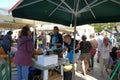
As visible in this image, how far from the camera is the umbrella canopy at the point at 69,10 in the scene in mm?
5701

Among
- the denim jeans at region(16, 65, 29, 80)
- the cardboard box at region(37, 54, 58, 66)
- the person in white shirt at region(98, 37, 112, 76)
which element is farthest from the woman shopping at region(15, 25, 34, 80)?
the person in white shirt at region(98, 37, 112, 76)

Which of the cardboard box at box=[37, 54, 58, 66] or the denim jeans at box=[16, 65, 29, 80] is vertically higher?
the cardboard box at box=[37, 54, 58, 66]

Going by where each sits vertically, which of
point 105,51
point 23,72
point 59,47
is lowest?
point 23,72

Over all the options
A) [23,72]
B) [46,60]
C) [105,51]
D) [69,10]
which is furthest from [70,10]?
[105,51]

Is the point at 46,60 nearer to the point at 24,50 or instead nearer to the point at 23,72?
the point at 24,50

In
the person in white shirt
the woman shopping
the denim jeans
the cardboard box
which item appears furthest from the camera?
the person in white shirt

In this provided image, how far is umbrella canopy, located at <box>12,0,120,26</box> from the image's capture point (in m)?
5.70

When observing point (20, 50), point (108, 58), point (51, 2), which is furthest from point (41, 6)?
point (108, 58)

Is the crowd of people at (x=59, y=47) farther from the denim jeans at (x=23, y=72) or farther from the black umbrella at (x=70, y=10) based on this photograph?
the black umbrella at (x=70, y=10)

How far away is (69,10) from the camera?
598 centimetres

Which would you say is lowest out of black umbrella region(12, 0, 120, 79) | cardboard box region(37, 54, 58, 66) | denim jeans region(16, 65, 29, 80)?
denim jeans region(16, 65, 29, 80)

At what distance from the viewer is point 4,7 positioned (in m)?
4.96

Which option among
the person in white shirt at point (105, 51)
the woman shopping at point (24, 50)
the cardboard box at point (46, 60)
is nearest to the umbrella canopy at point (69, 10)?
the woman shopping at point (24, 50)

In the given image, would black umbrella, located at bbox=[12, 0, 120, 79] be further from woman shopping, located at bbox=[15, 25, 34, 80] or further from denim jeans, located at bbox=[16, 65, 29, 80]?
denim jeans, located at bbox=[16, 65, 29, 80]
